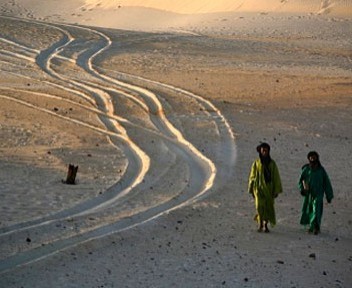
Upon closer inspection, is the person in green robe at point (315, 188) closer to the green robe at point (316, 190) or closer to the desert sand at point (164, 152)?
the green robe at point (316, 190)

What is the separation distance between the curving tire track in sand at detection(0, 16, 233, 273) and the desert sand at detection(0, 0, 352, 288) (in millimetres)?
40

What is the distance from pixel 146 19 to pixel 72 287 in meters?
43.0

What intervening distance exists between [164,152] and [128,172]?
2017 mm

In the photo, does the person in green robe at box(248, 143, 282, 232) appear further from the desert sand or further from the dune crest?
the dune crest

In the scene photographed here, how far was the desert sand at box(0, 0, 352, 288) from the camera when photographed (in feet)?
41.1

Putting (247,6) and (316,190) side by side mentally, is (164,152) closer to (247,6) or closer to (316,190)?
(316,190)

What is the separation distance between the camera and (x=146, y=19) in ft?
176

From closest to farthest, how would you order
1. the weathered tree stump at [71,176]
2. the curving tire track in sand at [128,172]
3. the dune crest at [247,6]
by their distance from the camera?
the curving tire track in sand at [128,172], the weathered tree stump at [71,176], the dune crest at [247,6]

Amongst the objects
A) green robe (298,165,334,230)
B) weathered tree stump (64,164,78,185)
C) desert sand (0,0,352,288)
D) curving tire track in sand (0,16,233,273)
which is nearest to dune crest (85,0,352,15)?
desert sand (0,0,352,288)

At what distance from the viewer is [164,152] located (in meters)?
19.8

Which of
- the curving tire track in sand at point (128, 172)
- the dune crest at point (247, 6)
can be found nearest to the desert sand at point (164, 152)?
the curving tire track in sand at point (128, 172)

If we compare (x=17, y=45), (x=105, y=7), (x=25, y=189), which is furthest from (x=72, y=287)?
(x=105, y=7)

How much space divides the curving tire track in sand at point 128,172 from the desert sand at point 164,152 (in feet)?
0.13

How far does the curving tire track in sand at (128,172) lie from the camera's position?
533 inches
